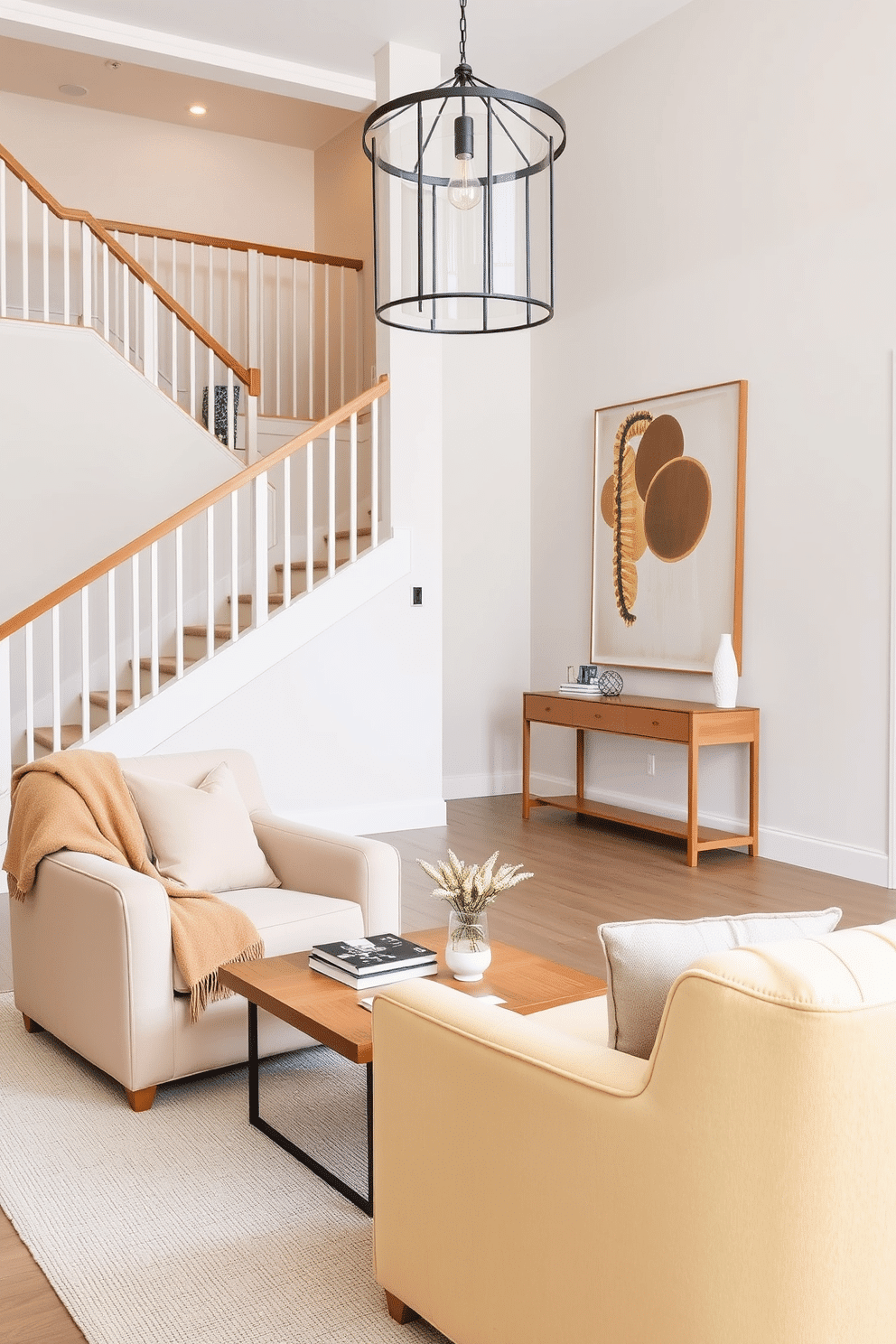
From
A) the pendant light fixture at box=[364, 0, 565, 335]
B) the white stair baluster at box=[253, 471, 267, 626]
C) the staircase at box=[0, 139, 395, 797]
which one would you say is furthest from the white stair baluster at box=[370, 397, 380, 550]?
the pendant light fixture at box=[364, 0, 565, 335]

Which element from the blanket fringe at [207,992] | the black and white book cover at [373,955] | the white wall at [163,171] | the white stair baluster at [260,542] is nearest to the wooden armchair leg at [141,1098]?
the blanket fringe at [207,992]

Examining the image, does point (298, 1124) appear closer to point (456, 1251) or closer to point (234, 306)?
point (456, 1251)

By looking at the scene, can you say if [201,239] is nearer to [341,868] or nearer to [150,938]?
[341,868]

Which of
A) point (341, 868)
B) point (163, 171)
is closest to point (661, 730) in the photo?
point (341, 868)

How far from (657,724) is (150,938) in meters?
3.36

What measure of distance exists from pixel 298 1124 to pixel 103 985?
58 centimetres

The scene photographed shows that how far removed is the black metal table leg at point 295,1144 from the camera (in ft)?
7.72

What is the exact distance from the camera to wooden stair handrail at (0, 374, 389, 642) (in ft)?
16.1

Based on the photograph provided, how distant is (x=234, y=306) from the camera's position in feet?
27.0

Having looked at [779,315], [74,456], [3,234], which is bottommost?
[74,456]

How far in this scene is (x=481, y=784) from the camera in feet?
24.3

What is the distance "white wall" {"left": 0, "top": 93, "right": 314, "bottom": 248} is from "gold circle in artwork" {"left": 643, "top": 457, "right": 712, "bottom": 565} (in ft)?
14.0

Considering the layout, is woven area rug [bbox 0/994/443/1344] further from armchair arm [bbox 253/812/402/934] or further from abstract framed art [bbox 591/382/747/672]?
abstract framed art [bbox 591/382/747/672]

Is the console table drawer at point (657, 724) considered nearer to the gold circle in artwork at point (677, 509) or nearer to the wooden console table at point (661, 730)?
the wooden console table at point (661, 730)
